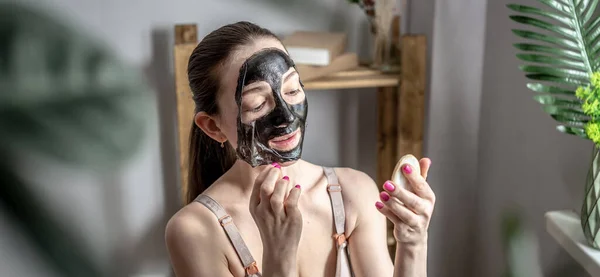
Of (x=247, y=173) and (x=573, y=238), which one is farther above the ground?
(x=247, y=173)

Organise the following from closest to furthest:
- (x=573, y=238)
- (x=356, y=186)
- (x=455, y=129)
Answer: (x=356, y=186), (x=573, y=238), (x=455, y=129)

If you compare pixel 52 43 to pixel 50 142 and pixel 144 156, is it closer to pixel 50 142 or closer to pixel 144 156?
pixel 50 142

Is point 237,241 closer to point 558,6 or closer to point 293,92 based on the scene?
point 293,92

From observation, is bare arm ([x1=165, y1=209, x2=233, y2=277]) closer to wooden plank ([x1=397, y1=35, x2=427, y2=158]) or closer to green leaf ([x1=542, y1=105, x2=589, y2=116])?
green leaf ([x1=542, y1=105, x2=589, y2=116])

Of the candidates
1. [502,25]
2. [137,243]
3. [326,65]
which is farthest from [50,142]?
[502,25]

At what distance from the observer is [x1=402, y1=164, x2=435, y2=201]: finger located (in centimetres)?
88

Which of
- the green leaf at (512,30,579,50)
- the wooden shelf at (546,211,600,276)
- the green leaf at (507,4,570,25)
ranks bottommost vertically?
the wooden shelf at (546,211,600,276)

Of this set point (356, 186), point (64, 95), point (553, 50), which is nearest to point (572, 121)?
point (553, 50)

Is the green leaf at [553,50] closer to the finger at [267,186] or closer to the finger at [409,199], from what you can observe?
the finger at [409,199]

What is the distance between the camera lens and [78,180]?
1.78m

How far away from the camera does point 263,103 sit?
924 millimetres

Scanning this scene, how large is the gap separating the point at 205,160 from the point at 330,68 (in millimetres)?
569

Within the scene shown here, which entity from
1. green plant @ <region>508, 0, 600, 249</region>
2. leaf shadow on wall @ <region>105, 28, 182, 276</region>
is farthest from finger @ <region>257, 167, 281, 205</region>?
leaf shadow on wall @ <region>105, 28, 182, 276</region>

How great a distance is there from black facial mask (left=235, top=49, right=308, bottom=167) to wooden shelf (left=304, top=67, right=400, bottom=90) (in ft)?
2.09
